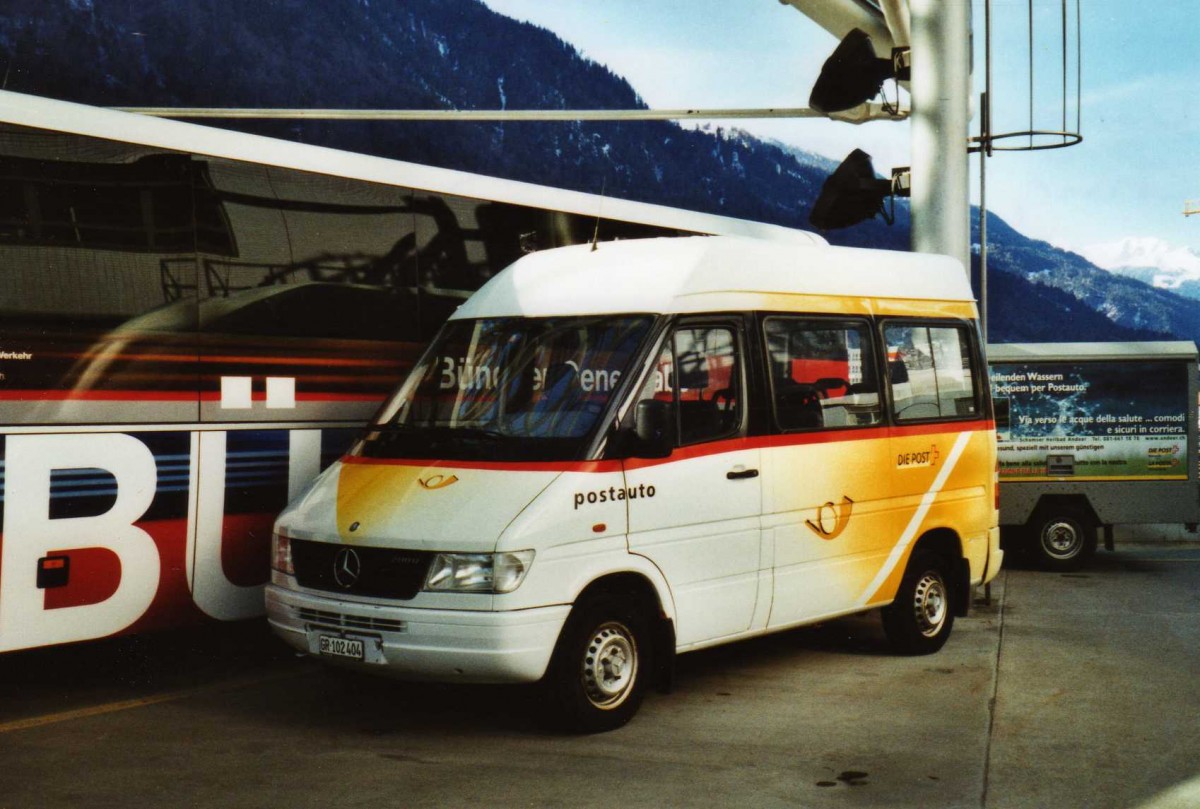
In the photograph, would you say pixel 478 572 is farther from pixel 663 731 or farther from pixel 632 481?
pixel 663 731

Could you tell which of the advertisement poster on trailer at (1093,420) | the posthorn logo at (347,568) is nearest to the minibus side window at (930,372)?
the posthorn logo at (347,568)

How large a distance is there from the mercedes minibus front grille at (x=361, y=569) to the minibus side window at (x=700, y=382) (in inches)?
57.1

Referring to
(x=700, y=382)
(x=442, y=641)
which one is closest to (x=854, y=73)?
(x=700, y=382)

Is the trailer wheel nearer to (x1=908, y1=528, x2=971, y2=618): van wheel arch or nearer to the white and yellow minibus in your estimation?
(x1=908, y1=528, x2=971, y2=618): van wheel arch

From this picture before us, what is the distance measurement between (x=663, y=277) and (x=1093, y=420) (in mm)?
8003

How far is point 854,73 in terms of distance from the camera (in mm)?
12516

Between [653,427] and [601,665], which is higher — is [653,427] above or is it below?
above

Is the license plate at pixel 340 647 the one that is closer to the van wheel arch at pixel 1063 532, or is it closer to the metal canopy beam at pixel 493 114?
the metal canopy beam at pixel 493 114

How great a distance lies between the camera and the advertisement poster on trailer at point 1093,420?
1384 cm

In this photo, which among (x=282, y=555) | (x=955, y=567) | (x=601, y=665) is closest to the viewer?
(x=601, y=665)

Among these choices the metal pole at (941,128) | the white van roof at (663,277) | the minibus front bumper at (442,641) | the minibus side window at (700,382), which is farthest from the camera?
the metal pole at (941,128)

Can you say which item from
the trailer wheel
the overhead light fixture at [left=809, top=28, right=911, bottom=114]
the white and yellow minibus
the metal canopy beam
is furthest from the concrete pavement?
the overhead light fixture at [left=809, top=28, right=911, bottom=114]

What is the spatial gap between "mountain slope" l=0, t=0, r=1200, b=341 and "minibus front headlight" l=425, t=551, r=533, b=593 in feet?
276

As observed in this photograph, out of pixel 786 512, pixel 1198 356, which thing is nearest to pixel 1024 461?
pixel 1198 356
